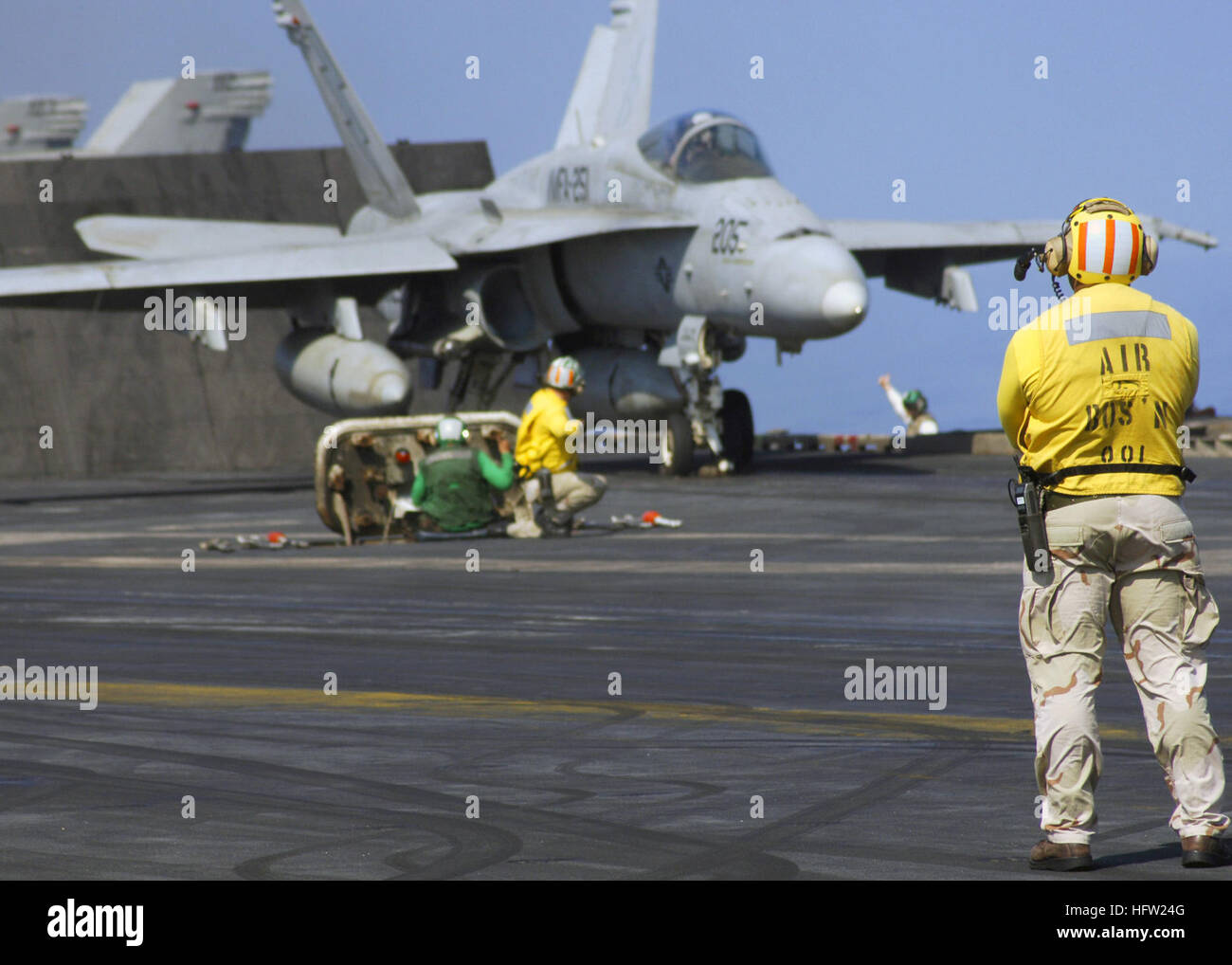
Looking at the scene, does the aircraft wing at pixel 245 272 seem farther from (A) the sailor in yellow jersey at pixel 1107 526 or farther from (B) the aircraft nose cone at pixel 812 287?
(A) the sailor in yellow jersey at pixel 1107 526

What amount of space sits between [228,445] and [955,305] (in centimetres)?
1649

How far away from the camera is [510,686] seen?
10477 mm

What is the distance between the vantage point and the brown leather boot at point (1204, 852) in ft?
19.7

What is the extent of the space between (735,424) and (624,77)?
8.56 metres

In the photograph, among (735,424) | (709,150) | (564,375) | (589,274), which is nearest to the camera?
(564,375)

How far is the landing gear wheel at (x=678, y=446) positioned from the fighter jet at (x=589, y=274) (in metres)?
0.03

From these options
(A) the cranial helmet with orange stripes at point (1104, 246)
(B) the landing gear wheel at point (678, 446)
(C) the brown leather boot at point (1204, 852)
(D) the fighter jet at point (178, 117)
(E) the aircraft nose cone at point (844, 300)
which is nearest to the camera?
(C) the brown leather boot at point (1204, 852)

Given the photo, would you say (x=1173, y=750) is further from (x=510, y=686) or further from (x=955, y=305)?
(x=955, y=305)

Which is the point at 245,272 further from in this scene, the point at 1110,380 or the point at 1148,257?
the point at 1110,380

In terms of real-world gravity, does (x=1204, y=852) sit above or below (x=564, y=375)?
below

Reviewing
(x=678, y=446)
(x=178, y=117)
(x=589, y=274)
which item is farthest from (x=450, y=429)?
(x=178, y=117)

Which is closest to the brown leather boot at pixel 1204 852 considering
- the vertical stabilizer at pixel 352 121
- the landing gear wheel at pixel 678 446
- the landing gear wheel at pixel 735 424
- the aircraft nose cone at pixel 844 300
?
the aircraft nose cone at pixel 844 300

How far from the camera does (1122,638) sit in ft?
21.0
